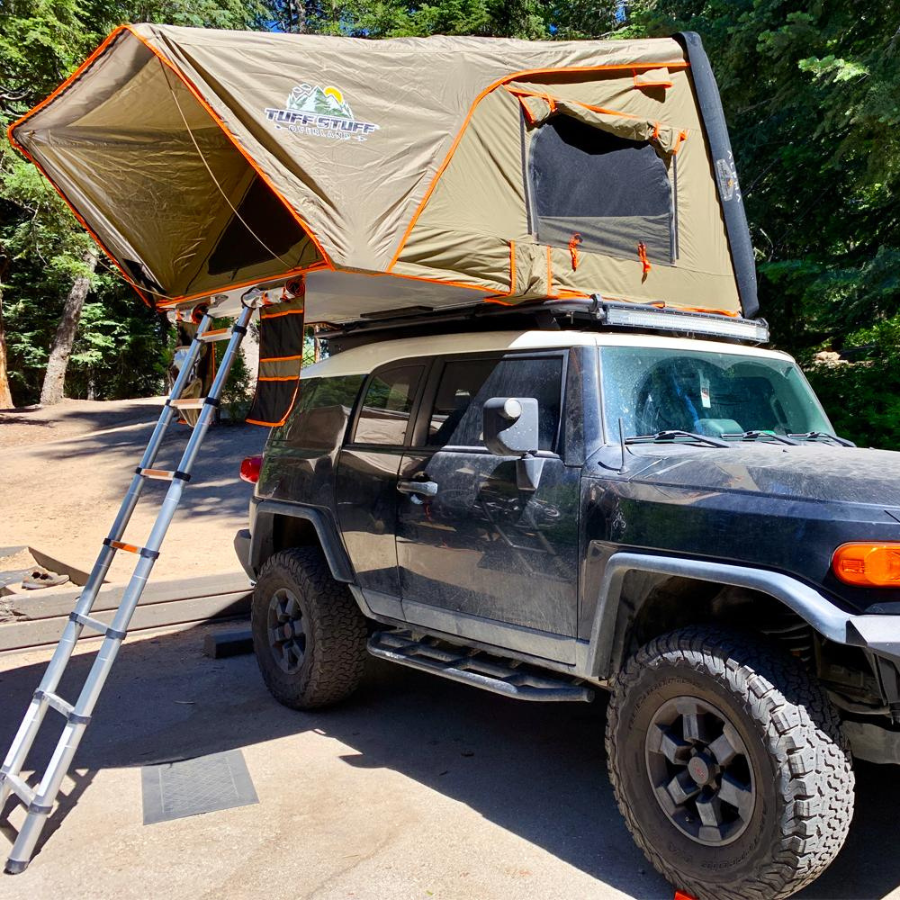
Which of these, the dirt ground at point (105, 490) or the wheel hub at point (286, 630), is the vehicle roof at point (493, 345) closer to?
the wheel hub at point (286, 630)

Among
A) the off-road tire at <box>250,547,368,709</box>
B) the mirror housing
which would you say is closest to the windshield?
the mirror housing

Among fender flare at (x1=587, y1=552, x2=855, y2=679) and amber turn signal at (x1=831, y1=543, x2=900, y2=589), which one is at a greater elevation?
amber turn signal at (x1=831, y1=543, x2=900, y2=589)

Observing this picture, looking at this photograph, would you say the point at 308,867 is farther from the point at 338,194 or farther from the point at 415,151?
the point at 415,151

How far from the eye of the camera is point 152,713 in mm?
5367

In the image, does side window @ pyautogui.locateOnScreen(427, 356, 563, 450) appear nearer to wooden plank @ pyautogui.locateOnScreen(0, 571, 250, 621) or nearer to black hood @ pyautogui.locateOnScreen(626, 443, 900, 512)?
black hood @ pyautogui.locateOnScreen(626, 443, 900, 512)

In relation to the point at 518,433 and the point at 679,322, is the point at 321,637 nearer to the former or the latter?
the point at 518,433

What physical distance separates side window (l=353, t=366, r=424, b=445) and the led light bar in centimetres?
113

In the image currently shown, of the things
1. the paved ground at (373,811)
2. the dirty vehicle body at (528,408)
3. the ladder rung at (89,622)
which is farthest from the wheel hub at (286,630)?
the ladder rung at (89,622)

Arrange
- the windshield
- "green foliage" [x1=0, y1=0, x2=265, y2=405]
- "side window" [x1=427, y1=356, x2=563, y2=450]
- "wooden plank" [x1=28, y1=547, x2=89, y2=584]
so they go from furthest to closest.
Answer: "green foliage" [x1=0, y1=0, x2=265, y2=405], "wooden plank" [x1=28, y1=547, x2=89, y2=584], "side window" [x1=427, y1=356, x2=563, y2=450], the windshield

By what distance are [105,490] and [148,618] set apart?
7.13 metres

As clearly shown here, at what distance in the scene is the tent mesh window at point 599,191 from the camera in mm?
4516

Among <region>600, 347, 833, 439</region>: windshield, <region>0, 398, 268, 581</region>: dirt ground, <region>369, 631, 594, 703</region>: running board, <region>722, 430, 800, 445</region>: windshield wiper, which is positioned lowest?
<region>0, 398, 268, 581</region>: dirt ground

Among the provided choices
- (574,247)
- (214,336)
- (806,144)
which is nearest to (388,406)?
(214,336)

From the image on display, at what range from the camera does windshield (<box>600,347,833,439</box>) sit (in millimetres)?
3869
